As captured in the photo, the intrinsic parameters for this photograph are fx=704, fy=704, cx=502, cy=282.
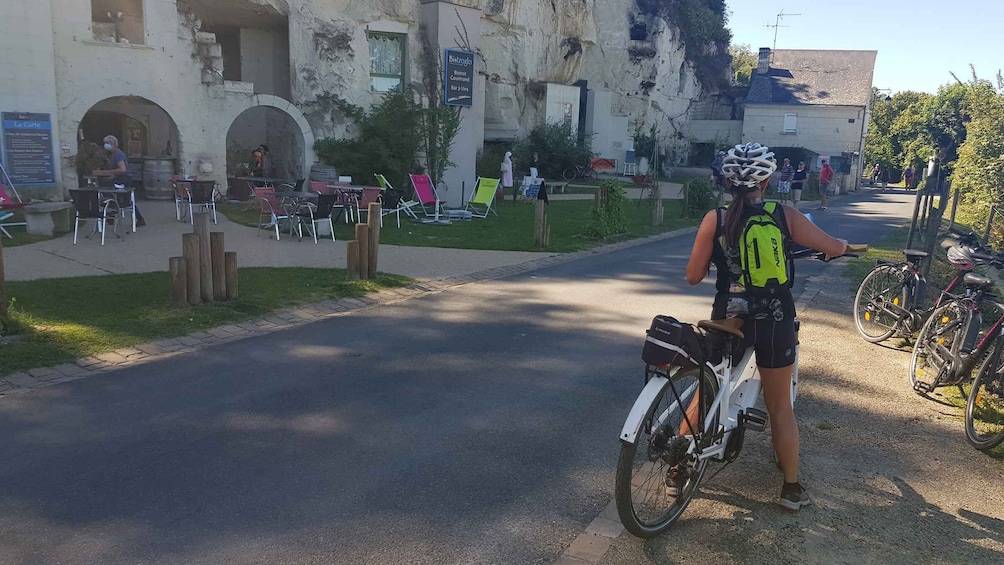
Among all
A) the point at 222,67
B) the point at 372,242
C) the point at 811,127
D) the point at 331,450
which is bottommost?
the point at 331,450

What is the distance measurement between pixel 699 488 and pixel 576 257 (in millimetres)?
8228

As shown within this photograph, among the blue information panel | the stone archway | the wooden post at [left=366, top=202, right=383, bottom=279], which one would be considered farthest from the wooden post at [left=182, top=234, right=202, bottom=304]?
the stone archway

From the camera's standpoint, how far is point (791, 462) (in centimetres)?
354

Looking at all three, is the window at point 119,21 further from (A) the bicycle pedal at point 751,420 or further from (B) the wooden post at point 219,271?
(A) the bicycle pedal at point 751,420

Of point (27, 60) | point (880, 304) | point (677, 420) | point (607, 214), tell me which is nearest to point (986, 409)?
point (880, 304)

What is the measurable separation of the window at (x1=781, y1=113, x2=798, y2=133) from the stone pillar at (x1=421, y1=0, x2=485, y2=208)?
30.1 meters

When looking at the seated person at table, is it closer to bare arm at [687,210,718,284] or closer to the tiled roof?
bare arm at [687,210,718,284]

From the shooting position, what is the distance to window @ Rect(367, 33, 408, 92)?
66.2 ft

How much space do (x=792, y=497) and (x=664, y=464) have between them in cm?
73

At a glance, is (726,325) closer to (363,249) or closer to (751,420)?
(751,420)

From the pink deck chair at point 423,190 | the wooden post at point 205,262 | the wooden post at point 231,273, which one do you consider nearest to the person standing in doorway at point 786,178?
the pink deck chair at point 423,190

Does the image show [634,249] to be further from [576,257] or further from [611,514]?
[611,514]

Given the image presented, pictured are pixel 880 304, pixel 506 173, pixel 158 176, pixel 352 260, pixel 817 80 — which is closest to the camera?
pixel 880 304

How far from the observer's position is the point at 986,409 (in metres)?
4.84
